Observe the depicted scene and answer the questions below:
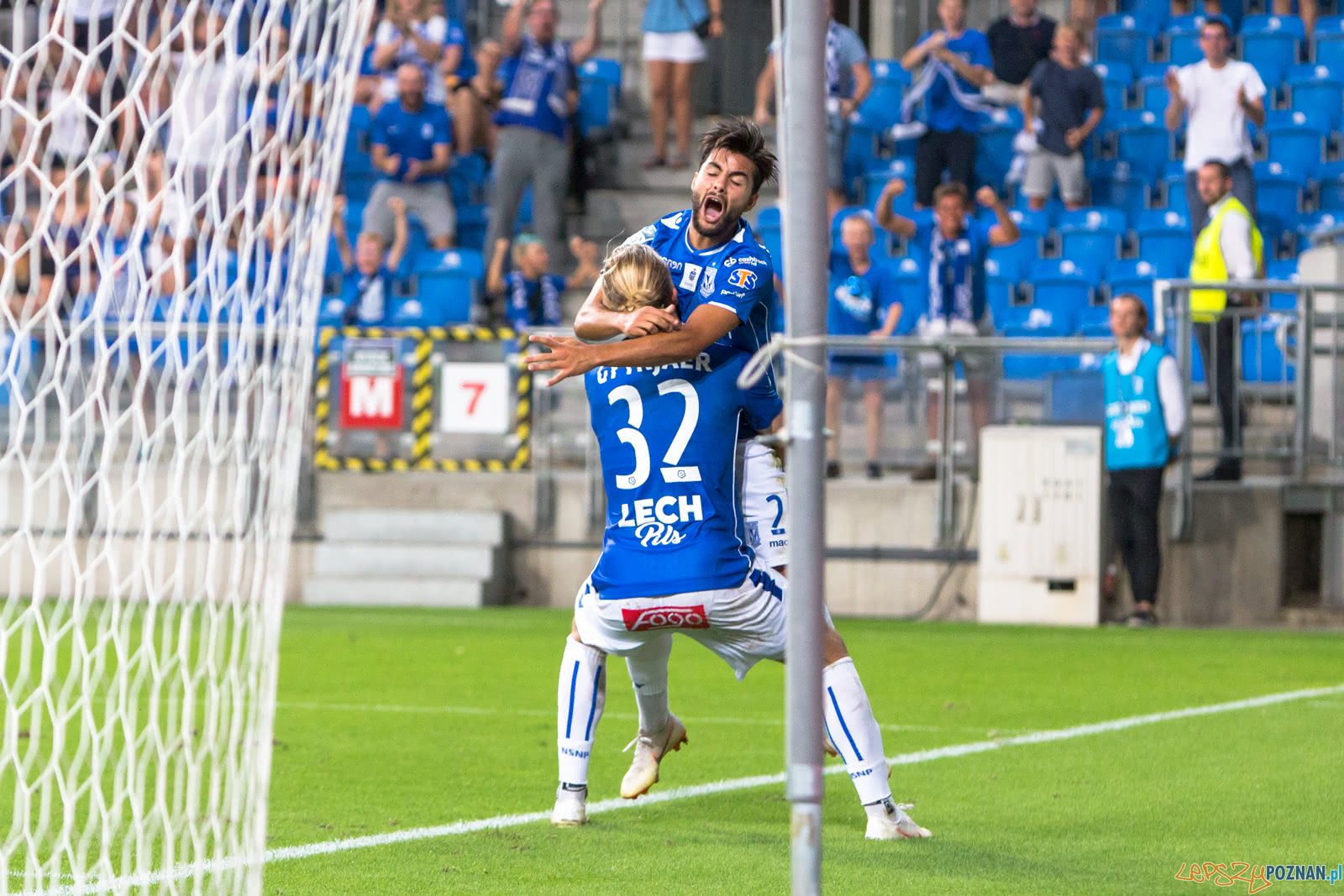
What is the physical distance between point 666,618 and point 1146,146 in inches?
502

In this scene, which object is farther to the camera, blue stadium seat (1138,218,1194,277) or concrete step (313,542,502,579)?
blue stadium seat (1138,218,1194,277)

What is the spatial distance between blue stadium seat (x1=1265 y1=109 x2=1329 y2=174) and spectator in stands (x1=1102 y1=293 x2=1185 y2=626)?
5152 mm

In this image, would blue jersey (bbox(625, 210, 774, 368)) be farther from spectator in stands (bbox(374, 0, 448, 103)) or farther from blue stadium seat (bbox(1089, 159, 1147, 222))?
spectator in stands (bbox(374, 0, 448, 103))

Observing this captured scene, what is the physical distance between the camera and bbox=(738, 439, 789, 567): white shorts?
5.35 metres

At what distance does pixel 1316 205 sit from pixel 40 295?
10762 millimetres

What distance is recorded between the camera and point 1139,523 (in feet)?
38.9

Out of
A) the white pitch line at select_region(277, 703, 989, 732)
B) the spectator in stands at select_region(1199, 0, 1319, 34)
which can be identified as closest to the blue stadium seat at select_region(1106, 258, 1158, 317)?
the spectator in stands at select_region(1199, 0, 1319, 34)

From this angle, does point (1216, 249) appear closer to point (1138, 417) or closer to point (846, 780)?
point (1138, 417)

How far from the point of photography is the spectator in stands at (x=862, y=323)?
12.5 m

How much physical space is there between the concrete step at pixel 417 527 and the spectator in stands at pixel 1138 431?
4.58 meters

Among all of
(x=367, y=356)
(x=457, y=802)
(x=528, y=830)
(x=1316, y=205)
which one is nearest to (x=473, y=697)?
(x=457, y=802)

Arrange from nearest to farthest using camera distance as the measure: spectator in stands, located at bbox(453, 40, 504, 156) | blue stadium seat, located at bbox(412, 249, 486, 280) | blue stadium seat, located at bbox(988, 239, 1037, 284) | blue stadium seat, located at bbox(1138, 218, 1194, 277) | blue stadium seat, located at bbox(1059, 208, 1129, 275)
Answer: blue stadium seat, located at bbox(988, 239, 1037, 284), blue stadium seat, located at bbox(1138, 218, 1194, 277), blue stadium seat, located at bbox(1059, 208, 1129, 275), blue stadium seat, located at bbox(412, 249, 486, 280), spectator in stands, located at bbox(453, 40, 504, 156)

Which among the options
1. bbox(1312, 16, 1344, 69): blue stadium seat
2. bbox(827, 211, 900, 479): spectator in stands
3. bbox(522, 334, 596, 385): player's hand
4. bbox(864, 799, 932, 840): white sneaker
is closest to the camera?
bbox(522, 334, 596, 385): player's hand

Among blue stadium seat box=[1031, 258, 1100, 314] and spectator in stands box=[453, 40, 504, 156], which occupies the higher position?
spectator in stands box=[453, 40, 504, 156]
